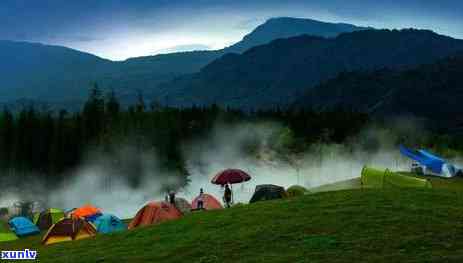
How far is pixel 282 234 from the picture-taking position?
1800 centimetres

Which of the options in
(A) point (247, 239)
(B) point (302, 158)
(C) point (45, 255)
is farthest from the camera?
(B) point (302, 158)

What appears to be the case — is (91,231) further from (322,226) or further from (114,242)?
(322,226)

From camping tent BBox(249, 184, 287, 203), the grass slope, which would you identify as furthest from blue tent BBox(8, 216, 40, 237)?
the grass slope

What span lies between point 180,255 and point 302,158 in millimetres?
98314

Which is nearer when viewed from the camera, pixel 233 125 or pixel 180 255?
pixel 180 255

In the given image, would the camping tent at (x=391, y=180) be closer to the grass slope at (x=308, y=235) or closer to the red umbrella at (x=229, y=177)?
the red umbrella at (x=229, y=177)

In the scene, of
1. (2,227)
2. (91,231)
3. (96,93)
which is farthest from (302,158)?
(91,231)

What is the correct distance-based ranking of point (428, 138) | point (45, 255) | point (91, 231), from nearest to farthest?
point (45, 255) → point (91, 231) → point (428, 138)

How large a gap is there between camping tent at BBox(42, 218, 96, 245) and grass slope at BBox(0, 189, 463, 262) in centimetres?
1165

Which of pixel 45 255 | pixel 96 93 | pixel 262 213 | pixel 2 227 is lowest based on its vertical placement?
pixel 2 227

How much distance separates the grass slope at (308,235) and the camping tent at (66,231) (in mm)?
11647

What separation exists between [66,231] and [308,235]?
21.0 meters

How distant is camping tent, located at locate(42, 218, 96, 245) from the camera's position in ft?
112

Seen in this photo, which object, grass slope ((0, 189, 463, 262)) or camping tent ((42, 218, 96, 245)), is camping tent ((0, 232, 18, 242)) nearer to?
camping tent ((42, 218, 96, 245))
